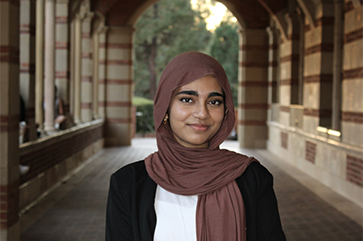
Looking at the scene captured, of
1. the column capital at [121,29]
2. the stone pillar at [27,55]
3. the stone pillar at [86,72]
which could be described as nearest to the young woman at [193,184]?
the stone pillar at [27,55]

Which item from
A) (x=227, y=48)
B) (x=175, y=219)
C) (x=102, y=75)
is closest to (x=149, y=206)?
(x=175, y=219)

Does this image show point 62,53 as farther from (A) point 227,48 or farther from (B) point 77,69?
(A) point 227,48

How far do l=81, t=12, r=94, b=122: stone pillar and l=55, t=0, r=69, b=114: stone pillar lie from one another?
2558mm

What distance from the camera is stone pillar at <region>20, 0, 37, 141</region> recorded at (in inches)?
250

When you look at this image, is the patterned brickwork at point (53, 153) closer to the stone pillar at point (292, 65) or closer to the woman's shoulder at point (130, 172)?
the woman's shoulder at point (130, 172)

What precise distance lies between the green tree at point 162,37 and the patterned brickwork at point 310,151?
59.3 ft

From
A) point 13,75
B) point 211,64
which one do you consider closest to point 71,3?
point 13,75

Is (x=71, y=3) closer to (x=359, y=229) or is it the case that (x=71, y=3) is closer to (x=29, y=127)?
(x=29, y=127)

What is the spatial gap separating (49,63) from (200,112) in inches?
276

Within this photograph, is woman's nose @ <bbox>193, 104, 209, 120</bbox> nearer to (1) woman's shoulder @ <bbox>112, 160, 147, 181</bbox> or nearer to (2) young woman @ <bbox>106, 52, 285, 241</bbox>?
(2) young woman @ <bbox>106, 52, 285, 241</bbox>

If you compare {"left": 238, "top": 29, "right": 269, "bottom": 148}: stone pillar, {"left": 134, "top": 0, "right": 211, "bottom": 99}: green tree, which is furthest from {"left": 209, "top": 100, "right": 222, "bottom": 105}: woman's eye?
{"left": 134, "top": 0, "right": 211, "bottom": 99}: green tree

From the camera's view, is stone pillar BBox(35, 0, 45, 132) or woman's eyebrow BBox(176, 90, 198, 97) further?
stone pillar BBox(35, 0, 45, 132)

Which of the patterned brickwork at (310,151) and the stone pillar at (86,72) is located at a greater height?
the stone pillar at (86,72)

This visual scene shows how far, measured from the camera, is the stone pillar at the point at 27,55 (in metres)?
6.36
